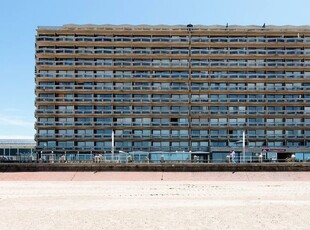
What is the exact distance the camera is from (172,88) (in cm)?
8944

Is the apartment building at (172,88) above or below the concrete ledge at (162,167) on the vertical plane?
above

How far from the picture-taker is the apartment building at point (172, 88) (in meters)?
88.3

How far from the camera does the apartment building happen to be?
290ft

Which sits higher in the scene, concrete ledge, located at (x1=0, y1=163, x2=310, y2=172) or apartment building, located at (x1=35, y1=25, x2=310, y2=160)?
apartment building, located at (x1=35, y1=25, x2=310, y2=160)

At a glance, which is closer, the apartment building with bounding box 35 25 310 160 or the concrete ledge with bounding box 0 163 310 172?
the concrete ledge with bounding box 0 163 310 172

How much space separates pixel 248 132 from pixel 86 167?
1755 inches

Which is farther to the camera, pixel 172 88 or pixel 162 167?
pixel 172 88

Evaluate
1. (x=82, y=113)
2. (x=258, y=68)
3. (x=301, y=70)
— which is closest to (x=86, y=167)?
(x=82, y=113)

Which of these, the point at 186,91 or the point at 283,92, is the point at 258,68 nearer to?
the point at 283,92

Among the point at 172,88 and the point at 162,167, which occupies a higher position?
the point at 172,88

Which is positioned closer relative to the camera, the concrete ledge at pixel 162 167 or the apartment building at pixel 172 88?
the concrete ledge at pixel 162 167
